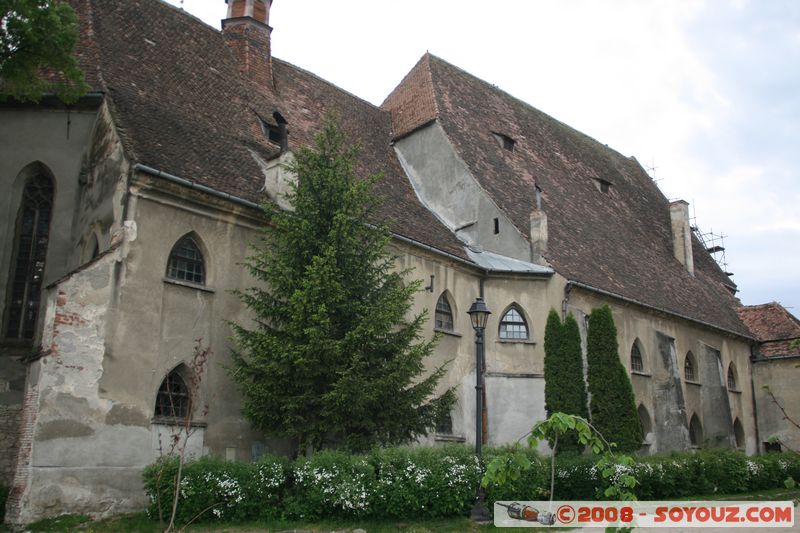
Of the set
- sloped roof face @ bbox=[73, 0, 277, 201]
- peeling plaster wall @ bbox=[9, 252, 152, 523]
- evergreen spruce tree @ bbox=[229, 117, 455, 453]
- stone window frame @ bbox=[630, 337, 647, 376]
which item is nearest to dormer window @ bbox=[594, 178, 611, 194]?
stone window frame @ bbox=[630, 337, 647, 376]

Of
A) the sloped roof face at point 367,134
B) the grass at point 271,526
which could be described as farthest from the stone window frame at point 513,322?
the grass at point 271,526

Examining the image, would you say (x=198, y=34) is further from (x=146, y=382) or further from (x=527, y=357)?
(x=527, y=357)

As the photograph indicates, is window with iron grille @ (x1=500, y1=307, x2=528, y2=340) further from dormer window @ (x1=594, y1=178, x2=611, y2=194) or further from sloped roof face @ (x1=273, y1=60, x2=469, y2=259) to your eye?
dormer window @ (x1=594, y1=178, x2=611, y2=194)

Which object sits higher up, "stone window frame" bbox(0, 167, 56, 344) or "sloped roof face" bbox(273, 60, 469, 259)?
"sloped roof face" bbox(273, 60, 469, 259)

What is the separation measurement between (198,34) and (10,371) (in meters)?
11.2

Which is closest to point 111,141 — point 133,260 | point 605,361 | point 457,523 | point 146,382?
point 133,260

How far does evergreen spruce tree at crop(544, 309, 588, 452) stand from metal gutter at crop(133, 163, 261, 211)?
871 centimetres

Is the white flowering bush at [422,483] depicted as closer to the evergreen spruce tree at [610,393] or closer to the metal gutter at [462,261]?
the metal gutter at [462,261]

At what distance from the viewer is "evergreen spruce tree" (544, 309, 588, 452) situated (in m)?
19.9

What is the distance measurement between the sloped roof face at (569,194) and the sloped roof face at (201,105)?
265 centimetres

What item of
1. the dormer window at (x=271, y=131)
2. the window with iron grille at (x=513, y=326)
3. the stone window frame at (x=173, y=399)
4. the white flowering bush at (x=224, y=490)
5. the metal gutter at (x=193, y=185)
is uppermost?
the dormer window at (x=271, y=131)

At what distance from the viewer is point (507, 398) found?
70.0 feet

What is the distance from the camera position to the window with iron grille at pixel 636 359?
25.0 meters

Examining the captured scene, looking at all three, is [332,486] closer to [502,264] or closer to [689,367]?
[502,264]
